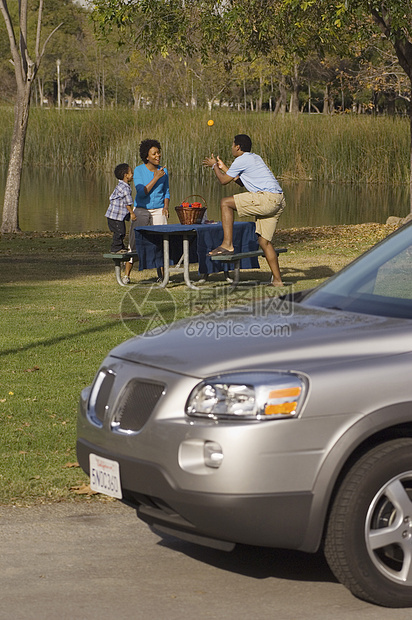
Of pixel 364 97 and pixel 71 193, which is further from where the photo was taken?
pixel 364 97

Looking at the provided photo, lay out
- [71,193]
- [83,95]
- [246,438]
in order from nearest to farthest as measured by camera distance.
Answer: [246,438]
[71,193]
[83,95]

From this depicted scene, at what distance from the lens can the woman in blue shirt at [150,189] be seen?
46.2 ft

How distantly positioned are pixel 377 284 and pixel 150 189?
9.21 metres

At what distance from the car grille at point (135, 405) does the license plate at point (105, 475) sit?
161 mm

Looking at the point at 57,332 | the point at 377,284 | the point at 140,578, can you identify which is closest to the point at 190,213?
the point at 57,332

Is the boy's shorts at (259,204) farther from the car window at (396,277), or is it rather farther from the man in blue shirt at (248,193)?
Result: the car window at (396,277)

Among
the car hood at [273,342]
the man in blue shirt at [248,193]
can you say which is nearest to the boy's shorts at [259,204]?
→ the man in blue shirt at [248,193]

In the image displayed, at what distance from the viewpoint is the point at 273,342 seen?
4.29 m

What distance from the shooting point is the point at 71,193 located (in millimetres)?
39438

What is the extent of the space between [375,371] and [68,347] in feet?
19.2

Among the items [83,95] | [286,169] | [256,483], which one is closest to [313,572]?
[256,483]

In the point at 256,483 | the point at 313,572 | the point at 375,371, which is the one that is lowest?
the point at 313,572

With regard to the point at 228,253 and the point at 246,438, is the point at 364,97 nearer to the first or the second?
the point at 228,253

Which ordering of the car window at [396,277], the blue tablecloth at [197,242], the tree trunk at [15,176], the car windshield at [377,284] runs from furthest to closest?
the tree trunk at [15,176], the blue tablecloth at [197,242], the car window at [396,277], the car windshield at [377,284]
